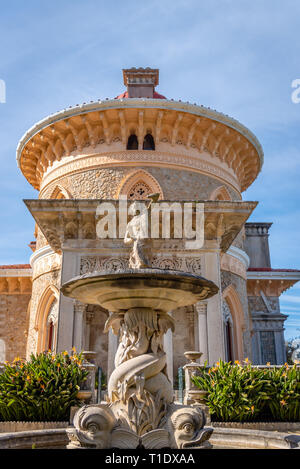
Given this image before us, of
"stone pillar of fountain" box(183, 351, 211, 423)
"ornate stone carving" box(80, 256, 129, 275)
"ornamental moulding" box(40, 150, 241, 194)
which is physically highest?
"ornamental moulding" box(40, 150, 241, 194)

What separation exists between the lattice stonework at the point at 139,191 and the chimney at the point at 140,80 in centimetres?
499

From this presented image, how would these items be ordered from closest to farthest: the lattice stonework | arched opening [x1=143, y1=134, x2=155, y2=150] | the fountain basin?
the fountain basin < the lattice stonework < arched opening [x1=143, y1=134, x2=155, y2=150]

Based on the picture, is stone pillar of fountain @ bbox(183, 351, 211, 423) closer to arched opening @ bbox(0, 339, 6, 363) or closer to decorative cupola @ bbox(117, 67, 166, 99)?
arched opening @ bbox(0, 339, 6, 363)

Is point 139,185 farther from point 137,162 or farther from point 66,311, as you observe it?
point 66,311

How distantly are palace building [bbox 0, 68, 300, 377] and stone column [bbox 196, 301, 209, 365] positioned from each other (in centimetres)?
3

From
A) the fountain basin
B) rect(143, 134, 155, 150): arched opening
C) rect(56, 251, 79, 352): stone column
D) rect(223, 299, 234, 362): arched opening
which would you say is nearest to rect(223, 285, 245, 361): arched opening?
rect(223, 299, 234, 362): arched opening

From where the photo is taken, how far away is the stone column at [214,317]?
1241 cm

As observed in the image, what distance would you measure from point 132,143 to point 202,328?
8451 millimetres

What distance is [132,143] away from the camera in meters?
17.7

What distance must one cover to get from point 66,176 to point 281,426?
12.8m

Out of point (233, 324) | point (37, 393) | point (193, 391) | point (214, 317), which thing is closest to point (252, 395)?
point (193, 391)

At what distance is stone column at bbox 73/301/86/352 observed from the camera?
12336mm

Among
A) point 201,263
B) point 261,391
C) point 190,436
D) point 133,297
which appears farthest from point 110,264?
point 190,436

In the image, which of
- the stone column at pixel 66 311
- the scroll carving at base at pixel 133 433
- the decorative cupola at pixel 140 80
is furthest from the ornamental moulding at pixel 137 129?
the scroll carving at base at pixel 133 433
